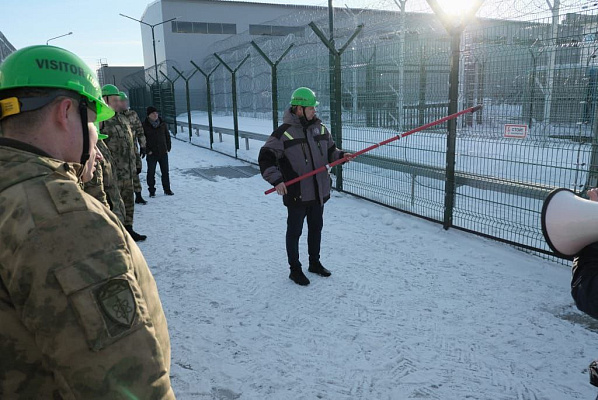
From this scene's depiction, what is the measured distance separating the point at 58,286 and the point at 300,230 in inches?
143

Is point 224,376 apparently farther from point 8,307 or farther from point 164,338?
point 8,307

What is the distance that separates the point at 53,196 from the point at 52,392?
0.50m

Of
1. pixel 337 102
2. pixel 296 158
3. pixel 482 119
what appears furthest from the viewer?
pixel 337 102

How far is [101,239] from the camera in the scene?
1092mm

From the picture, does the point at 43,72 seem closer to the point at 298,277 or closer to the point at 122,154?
the point at 298,277

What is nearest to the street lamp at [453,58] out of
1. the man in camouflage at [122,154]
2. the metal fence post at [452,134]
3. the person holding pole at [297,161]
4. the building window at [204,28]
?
the metal fence post at [452,134]

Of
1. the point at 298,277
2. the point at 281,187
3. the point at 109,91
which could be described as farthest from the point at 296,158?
the point at 109,91

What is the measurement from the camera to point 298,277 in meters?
4.55

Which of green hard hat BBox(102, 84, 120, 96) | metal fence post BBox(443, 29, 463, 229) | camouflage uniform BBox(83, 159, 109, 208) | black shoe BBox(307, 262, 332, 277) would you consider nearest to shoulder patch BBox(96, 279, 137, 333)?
camouflage uniform BBox(83, 159, 109, 208)

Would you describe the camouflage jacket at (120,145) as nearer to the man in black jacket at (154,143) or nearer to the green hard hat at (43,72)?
the man in black jacket at (154,143)

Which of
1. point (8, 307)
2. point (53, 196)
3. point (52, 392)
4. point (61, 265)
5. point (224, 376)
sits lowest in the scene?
point (224, 376)

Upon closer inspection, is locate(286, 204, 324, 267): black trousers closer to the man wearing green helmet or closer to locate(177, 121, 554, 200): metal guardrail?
locate(177, 121, 554, 200): metal guardrail

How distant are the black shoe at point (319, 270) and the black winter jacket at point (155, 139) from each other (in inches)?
187

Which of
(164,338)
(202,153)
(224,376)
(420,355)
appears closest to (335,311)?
(420,355)
